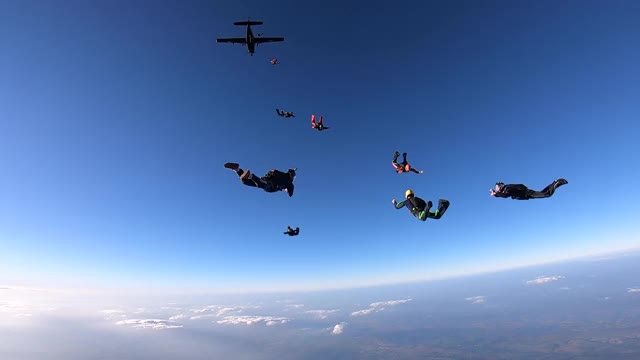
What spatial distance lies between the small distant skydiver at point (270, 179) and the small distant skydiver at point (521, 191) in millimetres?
9103

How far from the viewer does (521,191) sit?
1229cm

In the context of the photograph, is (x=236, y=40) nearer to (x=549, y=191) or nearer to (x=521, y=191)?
(x=521, y=191)

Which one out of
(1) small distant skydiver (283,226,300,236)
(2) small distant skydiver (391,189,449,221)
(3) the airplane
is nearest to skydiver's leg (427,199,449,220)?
(2) small distant skydiver (391,189,449,221)

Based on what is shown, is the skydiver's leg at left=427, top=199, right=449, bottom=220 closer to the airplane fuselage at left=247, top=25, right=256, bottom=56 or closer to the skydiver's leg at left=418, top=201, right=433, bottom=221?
the skydiver's leg at left=418, top=201, right=433, bottom=221

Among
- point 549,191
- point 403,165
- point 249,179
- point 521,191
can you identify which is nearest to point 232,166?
point 249,179

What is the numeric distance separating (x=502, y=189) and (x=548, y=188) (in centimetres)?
213

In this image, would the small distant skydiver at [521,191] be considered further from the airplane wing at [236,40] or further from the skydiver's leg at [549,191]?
the airplane wing at [236,40]

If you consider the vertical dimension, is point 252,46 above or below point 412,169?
above

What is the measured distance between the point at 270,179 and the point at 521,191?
10922 millimetres

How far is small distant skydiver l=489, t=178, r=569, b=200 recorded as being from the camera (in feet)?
40.0

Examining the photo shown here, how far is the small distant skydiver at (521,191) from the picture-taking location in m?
12.2

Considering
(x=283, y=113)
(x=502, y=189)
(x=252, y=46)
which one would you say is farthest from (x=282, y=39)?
(x=502, y=189)

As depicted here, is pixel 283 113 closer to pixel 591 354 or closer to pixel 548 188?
pixel 548 188

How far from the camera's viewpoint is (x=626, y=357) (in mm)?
174000
